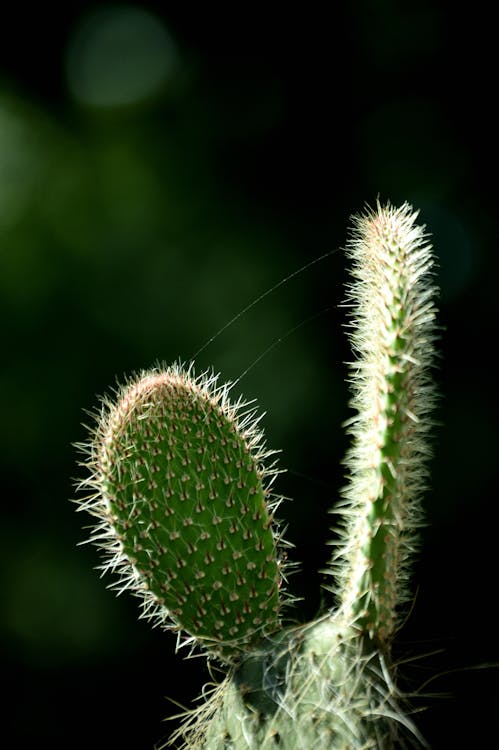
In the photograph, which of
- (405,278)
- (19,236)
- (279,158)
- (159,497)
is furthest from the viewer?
(279,158)

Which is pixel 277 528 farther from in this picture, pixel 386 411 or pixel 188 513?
pixel 386 411

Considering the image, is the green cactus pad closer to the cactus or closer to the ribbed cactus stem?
the cactus

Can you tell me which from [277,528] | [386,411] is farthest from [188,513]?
[386,411]

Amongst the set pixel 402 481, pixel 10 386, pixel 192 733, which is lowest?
pixel 192 733

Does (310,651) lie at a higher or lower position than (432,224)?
lower

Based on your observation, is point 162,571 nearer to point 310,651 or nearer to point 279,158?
point 310,651

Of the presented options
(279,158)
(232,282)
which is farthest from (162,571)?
(279,158)

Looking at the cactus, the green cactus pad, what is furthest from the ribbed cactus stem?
the green cactus pad

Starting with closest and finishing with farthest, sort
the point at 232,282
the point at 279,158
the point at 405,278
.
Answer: the point at 405,278, the point at 232,282, the point at 279,158
